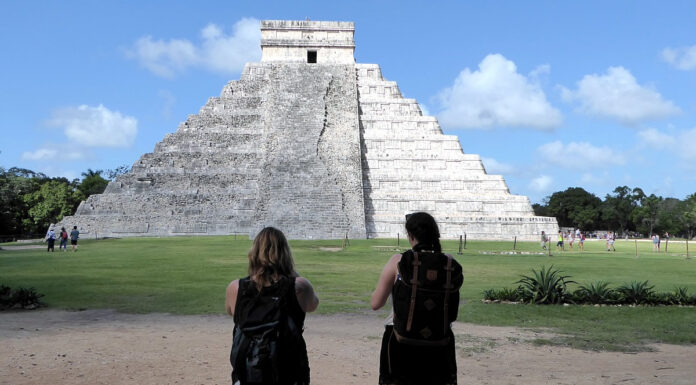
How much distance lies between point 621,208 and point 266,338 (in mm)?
92184

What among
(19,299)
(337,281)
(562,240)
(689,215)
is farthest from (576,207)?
(19,299)

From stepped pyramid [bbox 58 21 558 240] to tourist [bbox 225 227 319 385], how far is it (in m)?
25.5

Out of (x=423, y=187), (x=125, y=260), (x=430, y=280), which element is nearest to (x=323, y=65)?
(x=423, y=187)

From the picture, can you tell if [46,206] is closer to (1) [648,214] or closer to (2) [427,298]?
(2) [427,298]

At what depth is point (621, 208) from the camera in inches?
3489

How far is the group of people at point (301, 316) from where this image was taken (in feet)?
12.6

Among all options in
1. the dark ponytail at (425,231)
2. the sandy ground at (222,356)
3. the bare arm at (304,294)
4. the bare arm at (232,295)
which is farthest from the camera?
the sandy ground at (222,356)

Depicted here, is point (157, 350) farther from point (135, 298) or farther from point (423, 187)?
point (423, 187)

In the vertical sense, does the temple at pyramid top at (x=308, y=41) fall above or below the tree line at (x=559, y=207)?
above

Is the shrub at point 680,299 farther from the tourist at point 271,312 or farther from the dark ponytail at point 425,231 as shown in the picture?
the tourist at point 271,312

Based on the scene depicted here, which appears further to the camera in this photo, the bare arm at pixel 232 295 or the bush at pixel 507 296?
the bush at pixel 507 296

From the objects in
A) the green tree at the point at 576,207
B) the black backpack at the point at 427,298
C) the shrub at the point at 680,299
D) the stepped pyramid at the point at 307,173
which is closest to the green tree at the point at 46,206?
the stepped pyramid at the point at 307,173

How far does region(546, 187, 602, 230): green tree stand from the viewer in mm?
88562

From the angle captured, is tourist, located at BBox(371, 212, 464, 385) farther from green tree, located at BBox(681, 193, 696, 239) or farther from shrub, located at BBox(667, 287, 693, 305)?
green tree, located at BBox(681, 193, 696, 239)
